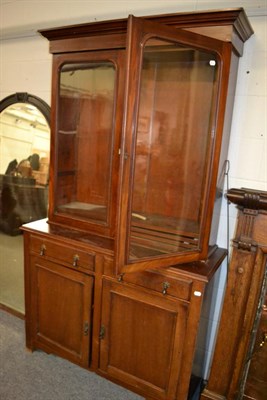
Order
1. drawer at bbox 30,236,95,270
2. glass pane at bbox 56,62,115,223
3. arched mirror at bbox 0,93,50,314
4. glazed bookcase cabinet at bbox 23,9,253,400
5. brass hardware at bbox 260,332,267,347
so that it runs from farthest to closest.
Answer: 1. arched mirror at bbox 0,93,50,314
2. glass pane at bbox 56,62,115,223
3. drawer at bbox 30,236,95,270
4. brass hardware at bbox 260,332,267,347
5. glazed bookcase cabinet at bbox 23,9,253,400

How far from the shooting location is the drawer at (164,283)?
4.78 feet

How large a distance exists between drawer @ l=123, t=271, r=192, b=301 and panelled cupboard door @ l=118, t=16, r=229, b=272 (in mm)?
100

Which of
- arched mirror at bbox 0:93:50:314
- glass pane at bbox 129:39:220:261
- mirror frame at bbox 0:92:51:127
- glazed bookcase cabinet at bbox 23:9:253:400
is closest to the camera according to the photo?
glazed bookcase cabinet at bbox 23:9:253:400

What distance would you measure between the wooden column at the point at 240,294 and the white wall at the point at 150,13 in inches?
11.8

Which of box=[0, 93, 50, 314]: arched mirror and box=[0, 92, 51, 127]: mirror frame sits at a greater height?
box=[0, 92, 51, 127]: mirror frame

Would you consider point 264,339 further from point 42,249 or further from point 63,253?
point 42,249

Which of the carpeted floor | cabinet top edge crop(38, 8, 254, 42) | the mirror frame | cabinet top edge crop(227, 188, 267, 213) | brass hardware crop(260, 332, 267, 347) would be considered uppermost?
cabinet top edge crop(38, 8, 254, 42)

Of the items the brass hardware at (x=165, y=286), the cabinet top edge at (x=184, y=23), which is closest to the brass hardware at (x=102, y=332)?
the brass hardware at (x=165, y=286)

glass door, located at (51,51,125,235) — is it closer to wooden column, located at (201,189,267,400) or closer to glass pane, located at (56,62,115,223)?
glass pane, located at (56,62,115,223)

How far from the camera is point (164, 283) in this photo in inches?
59.0

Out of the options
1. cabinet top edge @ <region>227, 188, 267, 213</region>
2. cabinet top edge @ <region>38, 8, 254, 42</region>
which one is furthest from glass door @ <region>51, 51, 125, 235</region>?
cabinet top edge @ <region>227, 188, 267, 213</region>

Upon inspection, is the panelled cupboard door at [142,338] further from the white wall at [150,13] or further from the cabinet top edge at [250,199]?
the cabinet top edge at [250,199]

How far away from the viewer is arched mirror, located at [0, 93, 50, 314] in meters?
2.30

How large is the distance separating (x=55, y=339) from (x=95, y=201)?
0.96 metres
